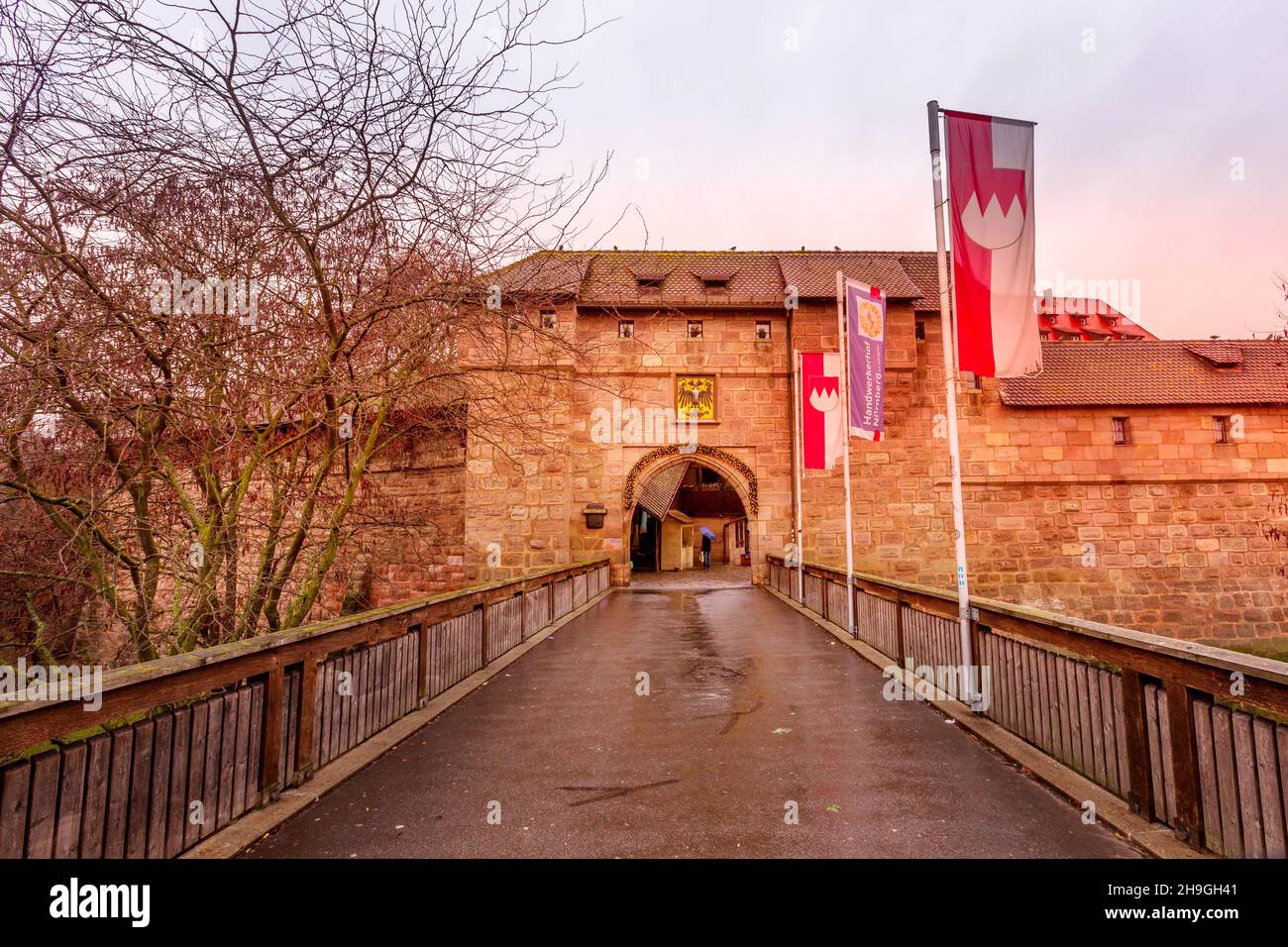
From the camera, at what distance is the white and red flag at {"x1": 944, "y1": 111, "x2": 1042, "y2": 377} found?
6.35 meters

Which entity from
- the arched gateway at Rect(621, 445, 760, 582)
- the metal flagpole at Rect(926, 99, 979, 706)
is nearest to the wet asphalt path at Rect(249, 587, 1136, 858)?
the metal flagpole at Rect(926, 99, 979, 706)

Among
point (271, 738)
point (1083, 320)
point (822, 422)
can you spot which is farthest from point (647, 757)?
point (1083, 320)

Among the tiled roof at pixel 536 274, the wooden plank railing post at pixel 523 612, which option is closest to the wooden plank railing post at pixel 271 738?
the tiled roof at pixel 536 274

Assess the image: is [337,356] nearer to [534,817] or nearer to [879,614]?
[534,817]

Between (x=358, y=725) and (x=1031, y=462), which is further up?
(x=1031, y=462)

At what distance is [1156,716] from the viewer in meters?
3.42

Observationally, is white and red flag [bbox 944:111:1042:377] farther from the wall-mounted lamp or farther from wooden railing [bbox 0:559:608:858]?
the wall-mounted lamp

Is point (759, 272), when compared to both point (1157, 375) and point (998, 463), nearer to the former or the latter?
point (998, 463)

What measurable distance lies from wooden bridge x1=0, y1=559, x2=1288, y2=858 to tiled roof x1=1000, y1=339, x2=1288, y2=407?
56.1 feet

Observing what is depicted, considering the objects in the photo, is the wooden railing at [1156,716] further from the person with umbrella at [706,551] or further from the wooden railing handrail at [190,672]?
the person with umbrella at [706,551]

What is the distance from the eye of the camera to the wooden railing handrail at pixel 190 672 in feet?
7.76

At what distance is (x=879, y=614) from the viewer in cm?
862

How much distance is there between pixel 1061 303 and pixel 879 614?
37.7 meters
